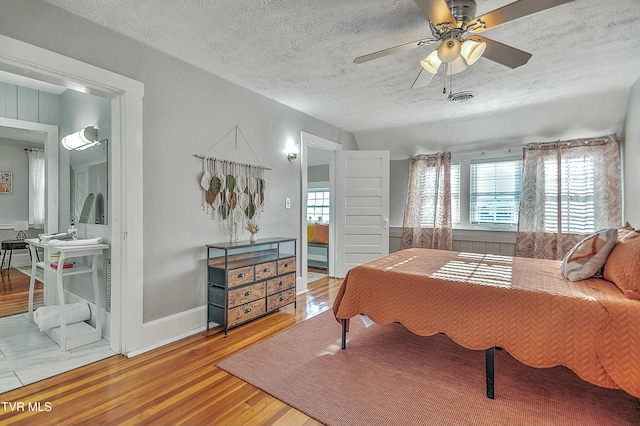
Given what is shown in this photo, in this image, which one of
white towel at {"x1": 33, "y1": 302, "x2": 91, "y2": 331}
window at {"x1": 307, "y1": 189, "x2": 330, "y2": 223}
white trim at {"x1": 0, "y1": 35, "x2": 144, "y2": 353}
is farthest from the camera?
window at {"x1": 307, "y1": 189, "x2": 330, "y2": 223}

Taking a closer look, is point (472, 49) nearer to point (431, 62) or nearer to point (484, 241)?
point (431, 62)

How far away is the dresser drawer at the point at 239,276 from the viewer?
9.48 ft

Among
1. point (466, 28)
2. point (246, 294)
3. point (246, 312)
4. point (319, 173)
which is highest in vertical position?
point (466, 28)

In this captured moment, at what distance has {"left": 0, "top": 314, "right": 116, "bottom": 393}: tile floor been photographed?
214cm

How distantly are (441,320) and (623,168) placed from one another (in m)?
3.58

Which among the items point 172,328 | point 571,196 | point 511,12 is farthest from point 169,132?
point 571,196

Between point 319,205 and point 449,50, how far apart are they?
17.6 feet

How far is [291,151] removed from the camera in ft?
13.5

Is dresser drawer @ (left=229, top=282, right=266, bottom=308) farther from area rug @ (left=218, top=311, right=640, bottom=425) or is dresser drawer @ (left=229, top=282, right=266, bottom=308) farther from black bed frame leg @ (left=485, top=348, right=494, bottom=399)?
black bed frame leg @ (left=485, top=348, right=494, bottom=399)

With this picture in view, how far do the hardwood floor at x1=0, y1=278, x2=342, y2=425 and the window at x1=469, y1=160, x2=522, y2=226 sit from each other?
160 inches

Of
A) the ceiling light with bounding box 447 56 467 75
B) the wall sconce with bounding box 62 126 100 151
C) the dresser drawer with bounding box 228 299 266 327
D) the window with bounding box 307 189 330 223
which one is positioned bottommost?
the dresser drawer with bounding box 228 299 266 327

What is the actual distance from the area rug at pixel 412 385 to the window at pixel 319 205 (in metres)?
4.38

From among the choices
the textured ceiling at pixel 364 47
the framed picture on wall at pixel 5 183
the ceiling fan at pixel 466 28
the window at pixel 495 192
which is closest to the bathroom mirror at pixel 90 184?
the textured ceiling at pixel 364 47

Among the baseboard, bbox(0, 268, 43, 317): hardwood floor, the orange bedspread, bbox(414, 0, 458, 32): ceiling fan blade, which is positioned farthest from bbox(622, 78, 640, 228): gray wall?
bbox(0, 268, 43, 317): hardwood floor
